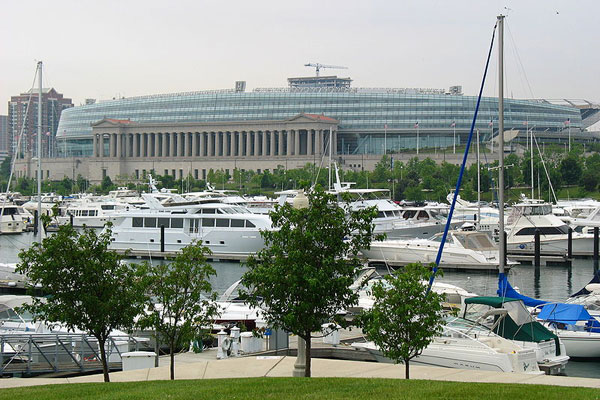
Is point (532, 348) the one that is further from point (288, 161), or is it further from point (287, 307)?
point (288, 161)

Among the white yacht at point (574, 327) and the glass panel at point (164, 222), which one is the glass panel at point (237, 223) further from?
the white yacht at point (574, 327)

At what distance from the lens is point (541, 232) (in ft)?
254

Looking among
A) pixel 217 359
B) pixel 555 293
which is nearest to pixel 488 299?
pixel 217 359

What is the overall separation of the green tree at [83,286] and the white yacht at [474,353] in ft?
30.7

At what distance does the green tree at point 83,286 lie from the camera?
25.6 metres

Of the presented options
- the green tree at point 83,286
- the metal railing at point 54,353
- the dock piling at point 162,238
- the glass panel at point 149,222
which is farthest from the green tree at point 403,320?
the glass panel at point 149,222

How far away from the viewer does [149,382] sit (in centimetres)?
2480

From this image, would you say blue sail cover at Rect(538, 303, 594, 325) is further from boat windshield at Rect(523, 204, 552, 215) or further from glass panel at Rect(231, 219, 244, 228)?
glass panel at Rect(231, 219, 244, 228)

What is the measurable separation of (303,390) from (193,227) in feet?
189

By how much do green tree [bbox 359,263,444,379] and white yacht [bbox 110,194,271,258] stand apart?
49.5m

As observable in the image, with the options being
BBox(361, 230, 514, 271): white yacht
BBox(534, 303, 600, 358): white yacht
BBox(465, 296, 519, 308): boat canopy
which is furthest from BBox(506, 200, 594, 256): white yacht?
BBox(465, 296, 519, 308): boat canopy

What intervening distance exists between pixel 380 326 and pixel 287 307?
2.56 meters

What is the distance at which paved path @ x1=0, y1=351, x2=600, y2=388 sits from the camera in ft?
83.8

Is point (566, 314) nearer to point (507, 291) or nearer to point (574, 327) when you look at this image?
point (574, 327)
